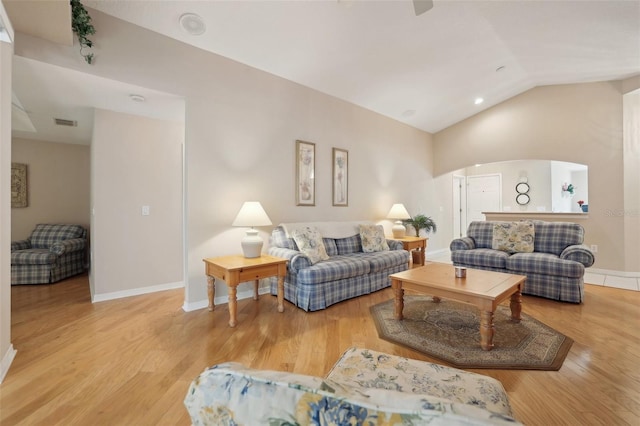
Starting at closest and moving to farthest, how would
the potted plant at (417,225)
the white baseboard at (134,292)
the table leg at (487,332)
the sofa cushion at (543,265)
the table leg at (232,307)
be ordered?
1. the table leg at (487,332)
2. the table leg at (232,307)
3. the sofa cushion at (543,265)
4. the white baseboard at (134,292)
5. the potted plant at (417,225)

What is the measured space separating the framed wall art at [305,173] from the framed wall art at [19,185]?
177 inches

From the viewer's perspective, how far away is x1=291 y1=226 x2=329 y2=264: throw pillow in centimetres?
332

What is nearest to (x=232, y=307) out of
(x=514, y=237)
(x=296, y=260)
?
(x=296, y=260)

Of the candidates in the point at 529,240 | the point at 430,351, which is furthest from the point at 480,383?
the point at 529,240

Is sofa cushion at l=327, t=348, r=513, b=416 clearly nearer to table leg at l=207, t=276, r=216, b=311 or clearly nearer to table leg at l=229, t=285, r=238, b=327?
table leg at l=229, t=285, r=238, b=327

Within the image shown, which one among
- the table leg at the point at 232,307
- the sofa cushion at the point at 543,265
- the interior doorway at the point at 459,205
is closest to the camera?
the table leg at the point at 232,307

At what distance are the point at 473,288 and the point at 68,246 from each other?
5313 millimetres

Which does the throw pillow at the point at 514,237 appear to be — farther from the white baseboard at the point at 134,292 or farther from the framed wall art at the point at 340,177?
the white baseboard at the point at 134,292

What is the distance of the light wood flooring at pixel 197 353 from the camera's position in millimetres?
1576

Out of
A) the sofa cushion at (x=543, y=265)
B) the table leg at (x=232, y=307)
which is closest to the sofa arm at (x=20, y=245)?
the table leg at (x=232, y=307)

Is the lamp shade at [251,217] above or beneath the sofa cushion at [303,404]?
above

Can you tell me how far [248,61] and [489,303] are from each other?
348 centimetres

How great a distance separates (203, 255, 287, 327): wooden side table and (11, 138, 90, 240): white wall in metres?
3.69

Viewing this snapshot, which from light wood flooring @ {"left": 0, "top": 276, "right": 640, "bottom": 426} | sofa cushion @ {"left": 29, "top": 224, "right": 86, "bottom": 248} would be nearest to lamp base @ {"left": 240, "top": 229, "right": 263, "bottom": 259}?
light wood flooring @ {"left": 0, "top": 276, "right": 640, "bottom": 426}
